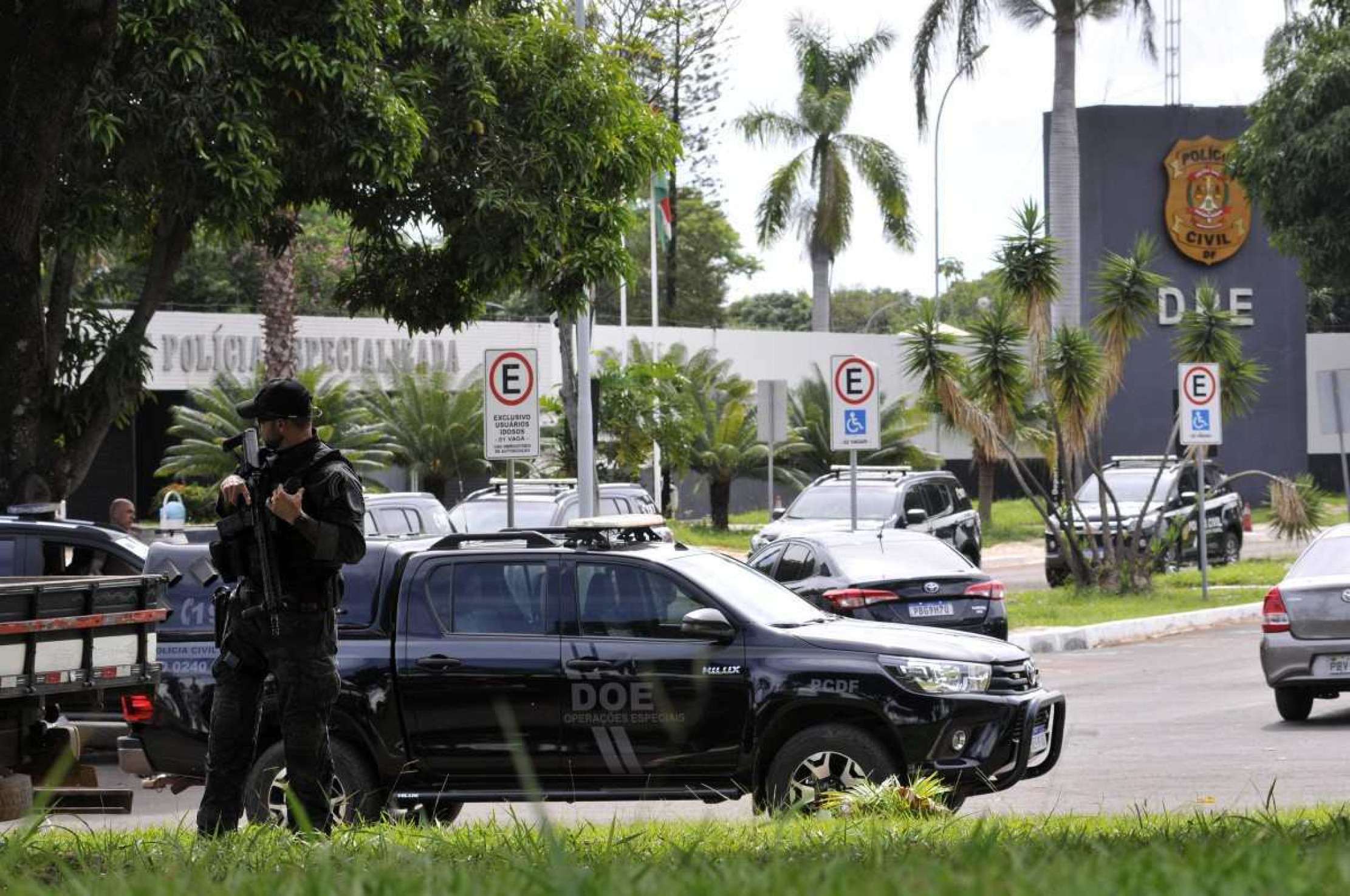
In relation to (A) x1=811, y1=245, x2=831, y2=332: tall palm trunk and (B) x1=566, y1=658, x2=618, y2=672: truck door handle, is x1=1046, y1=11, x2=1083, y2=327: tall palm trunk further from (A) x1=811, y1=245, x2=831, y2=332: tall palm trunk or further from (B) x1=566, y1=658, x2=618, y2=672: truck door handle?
(B) x1=566, y1=658, x2=618, y2=672: truck door handle

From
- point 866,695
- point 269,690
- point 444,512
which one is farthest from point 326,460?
point 444,512

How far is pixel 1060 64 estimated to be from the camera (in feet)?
115

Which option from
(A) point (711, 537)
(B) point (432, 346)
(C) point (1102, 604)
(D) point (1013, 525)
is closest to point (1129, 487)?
(C) point (1102, 604)

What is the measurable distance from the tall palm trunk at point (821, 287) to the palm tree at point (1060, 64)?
472 inches

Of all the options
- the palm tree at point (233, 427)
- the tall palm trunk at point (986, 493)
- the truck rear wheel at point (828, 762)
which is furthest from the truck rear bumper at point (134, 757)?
the tall palm trunk at point (986, 493)

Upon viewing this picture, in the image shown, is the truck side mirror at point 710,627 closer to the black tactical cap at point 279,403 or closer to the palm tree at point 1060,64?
the black tactical cap at point 279,403

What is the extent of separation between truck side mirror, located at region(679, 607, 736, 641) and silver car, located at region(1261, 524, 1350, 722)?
5756 millimetres

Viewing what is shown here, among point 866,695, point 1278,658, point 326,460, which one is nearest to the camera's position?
point 326,460

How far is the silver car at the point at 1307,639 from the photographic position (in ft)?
44.6

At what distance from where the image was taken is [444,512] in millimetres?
23844

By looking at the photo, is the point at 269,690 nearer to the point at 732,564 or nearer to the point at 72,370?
the point at 732,564

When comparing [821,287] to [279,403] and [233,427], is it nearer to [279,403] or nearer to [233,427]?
[233,427]

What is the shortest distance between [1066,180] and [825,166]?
1479 cm

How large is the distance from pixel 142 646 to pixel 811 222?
4054 centimetres
